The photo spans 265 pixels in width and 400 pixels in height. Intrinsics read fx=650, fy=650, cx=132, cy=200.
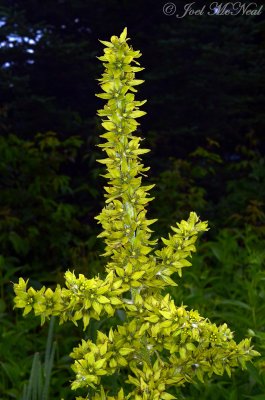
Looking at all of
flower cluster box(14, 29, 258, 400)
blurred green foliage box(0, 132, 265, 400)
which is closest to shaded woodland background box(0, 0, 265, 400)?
blurred green foliage box(0, 132, 265, 400)

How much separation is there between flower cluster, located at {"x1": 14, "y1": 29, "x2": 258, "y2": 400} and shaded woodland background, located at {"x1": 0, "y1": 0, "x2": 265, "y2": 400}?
3.74 metres

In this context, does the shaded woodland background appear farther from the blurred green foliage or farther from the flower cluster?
the flower cluster

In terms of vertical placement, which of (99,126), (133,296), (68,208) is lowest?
(133,296)

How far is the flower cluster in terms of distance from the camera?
5.91ft

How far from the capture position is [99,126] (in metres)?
5.80

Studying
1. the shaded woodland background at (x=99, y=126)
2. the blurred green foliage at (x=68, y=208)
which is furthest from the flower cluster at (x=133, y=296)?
the shaded woodland background at (x=99, y=126)

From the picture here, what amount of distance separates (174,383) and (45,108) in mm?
5464

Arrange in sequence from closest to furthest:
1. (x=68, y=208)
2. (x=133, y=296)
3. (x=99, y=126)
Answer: (x=133, y=296) < (x=99, y=126) < (x=68, y=208)

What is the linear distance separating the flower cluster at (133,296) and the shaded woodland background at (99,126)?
12.3ft

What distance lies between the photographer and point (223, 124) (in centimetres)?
773

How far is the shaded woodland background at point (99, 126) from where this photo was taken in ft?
20.9

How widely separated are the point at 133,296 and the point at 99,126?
404cm

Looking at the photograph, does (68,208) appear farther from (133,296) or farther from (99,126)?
(133,296)

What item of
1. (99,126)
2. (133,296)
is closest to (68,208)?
(99,126)
